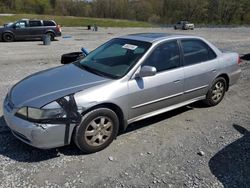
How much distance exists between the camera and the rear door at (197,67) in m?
4.69

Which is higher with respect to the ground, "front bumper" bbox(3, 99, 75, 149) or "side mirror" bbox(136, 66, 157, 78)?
"side mirror" bbox(136, 66, 157, 78)

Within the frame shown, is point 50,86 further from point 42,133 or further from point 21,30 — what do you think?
point 21,30

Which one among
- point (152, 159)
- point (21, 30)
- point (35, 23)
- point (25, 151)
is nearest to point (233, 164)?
point (152, 159)

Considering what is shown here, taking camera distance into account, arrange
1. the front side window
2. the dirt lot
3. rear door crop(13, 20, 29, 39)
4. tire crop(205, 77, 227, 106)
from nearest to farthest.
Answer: the dirt lot, the front side window, tire crop(205, 77, 227, 106), rear door crop(13, 20, 29, 39)

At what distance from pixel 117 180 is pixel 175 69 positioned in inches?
85.4

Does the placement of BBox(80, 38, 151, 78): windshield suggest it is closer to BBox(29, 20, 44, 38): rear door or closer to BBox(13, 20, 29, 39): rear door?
BBox(29, 20, 44, 38): rear door

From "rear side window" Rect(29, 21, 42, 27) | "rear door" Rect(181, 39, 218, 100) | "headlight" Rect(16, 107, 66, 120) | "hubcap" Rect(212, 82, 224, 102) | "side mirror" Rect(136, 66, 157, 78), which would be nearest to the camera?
"headlight" Rect(16, 107, 66, 120)

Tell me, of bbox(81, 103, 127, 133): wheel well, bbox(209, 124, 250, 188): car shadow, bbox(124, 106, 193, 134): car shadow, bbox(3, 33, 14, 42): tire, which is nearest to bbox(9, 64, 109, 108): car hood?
bbox(81, 103, 127, 133): wheel well

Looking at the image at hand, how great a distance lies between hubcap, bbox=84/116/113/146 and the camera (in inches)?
142

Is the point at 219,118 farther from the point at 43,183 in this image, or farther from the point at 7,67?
the point at 7,67

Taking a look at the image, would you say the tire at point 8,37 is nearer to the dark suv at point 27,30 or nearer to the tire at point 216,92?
the dark suv at point 27,30

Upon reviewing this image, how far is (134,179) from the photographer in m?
3.19

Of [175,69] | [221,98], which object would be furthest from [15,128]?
[221,98]

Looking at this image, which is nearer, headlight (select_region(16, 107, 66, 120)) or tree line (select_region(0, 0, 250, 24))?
headlight (select_region(16, 107, 66, 120))
